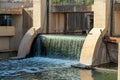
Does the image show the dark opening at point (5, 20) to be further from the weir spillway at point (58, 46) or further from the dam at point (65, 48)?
the weir spillway at point (58, 46)

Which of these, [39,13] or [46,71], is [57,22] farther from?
[46,71]

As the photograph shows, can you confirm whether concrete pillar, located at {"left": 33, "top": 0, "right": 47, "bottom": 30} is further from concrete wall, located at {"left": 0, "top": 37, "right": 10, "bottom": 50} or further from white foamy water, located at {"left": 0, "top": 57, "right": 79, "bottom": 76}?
white foamy water, located at {"left": 0, "top": 57, "right": 79, "bottom": 76}

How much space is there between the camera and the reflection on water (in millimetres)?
13492

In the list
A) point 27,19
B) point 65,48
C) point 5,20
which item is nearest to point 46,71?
point 65,48

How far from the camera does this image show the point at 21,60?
1814 cm

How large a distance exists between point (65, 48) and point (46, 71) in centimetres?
330

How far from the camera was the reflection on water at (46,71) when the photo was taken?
13.5 metres

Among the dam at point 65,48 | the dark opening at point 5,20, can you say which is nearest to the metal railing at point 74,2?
the dam at point 65,48

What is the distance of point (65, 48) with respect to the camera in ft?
58.3

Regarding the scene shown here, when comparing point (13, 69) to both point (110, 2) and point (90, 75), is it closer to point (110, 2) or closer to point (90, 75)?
point (90, 75)

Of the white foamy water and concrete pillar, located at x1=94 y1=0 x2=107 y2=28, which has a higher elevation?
concrete pillar, located at x1=94 y1=0 x2=107 y2=28

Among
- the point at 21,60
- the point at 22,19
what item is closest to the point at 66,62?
the point at 21,60

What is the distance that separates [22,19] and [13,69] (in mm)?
7056

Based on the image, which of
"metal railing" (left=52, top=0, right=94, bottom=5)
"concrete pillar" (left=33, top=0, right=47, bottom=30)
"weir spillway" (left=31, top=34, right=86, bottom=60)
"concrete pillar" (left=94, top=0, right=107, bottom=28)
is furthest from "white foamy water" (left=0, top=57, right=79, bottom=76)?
"metal railing" (left=52, top=0, right=94, bottom=5)
